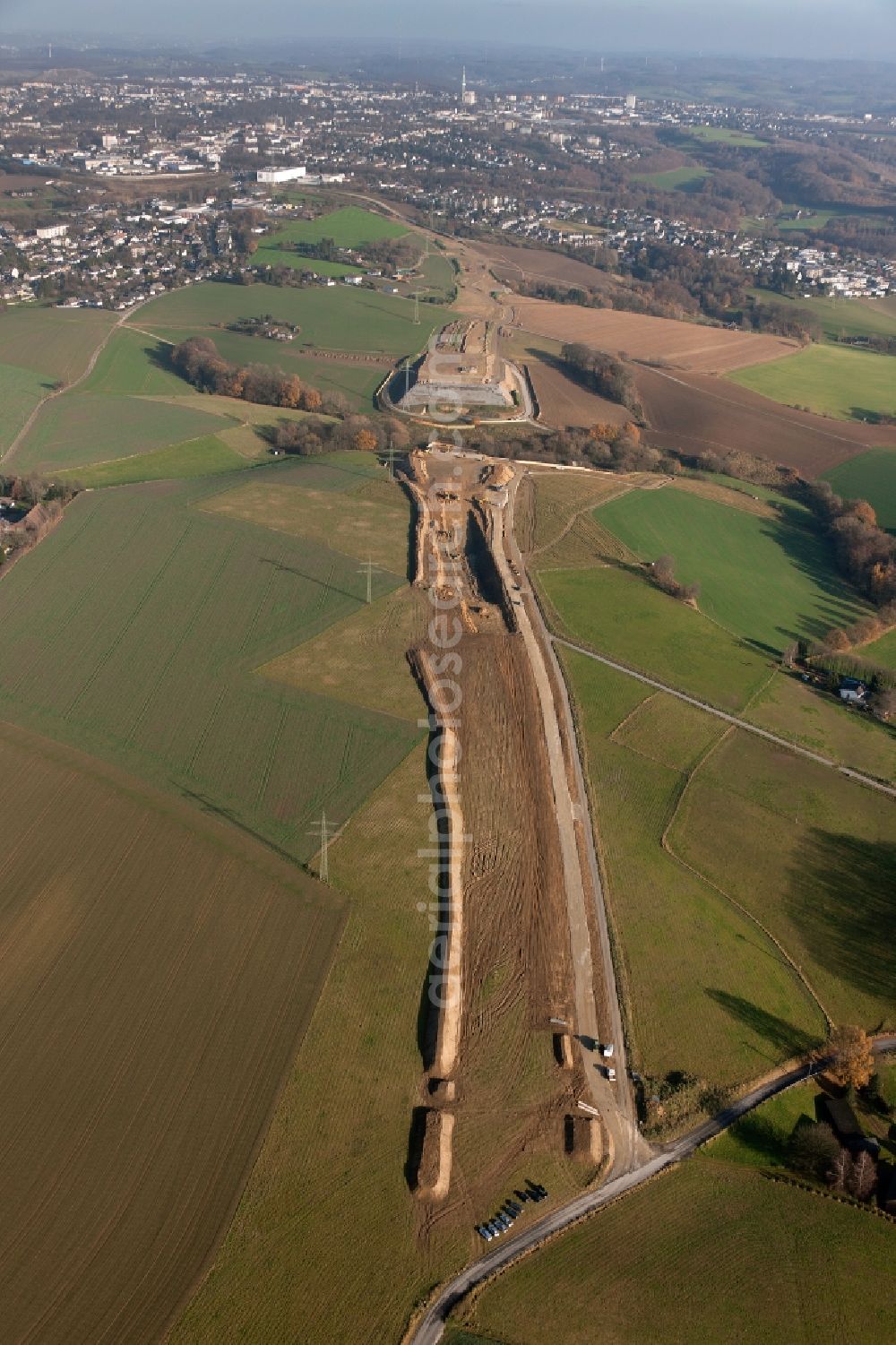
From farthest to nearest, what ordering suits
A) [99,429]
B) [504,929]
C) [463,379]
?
[463,379], [99,429], [504,929]

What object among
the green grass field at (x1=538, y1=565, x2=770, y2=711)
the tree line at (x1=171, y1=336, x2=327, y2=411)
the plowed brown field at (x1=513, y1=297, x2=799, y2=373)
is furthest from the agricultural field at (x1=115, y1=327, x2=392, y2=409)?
the green grass field at (x1=538, y1=565, x2=770, y2=711)

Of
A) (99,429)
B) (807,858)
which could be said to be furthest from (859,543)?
(99,429)

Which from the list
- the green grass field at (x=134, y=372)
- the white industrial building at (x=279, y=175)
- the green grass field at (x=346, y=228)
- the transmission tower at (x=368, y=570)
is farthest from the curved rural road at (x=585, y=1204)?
the white industrial building at (x=279, y=175)

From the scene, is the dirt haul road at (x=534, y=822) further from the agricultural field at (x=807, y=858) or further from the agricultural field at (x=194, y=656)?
the agricultural field at (x=807, y=858)

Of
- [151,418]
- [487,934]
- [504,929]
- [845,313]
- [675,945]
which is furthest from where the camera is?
[845,313]

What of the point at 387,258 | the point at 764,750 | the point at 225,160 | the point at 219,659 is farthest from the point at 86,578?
the point at 225,160

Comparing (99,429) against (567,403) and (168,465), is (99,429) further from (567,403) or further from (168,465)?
(567,403)

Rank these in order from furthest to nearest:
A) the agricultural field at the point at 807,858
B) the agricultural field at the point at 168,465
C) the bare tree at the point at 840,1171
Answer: the agricultural field at the point at 168,465 < the agricultural field at the point at 807,858 < the bare tree at the point at 840,1171

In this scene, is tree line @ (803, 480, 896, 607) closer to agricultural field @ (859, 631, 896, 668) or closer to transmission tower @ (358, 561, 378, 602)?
agricultural field @ (859, 631, 896, 668)
